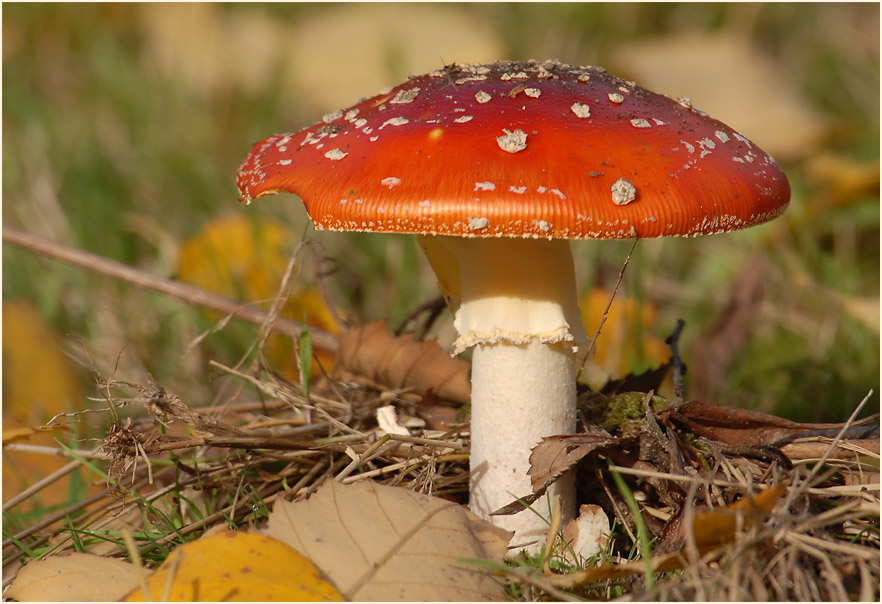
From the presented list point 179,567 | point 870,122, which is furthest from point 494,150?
point 870,122

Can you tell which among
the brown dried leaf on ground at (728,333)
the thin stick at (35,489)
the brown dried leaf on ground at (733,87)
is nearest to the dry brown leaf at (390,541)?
the thin stick at (35,489)

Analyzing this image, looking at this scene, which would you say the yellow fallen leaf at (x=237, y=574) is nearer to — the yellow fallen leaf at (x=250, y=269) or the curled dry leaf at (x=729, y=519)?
the curled dry leaf at (x=729, y=519)

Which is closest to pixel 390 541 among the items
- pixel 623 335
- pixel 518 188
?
pixel 518 188

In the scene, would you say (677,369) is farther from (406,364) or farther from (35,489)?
(35,489)

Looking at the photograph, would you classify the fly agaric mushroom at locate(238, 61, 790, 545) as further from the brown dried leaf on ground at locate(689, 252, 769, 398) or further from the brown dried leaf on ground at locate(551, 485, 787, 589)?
the brown dried leaf on ground at locate(689, 252, 769, 398)

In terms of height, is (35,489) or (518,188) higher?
(518,188)
